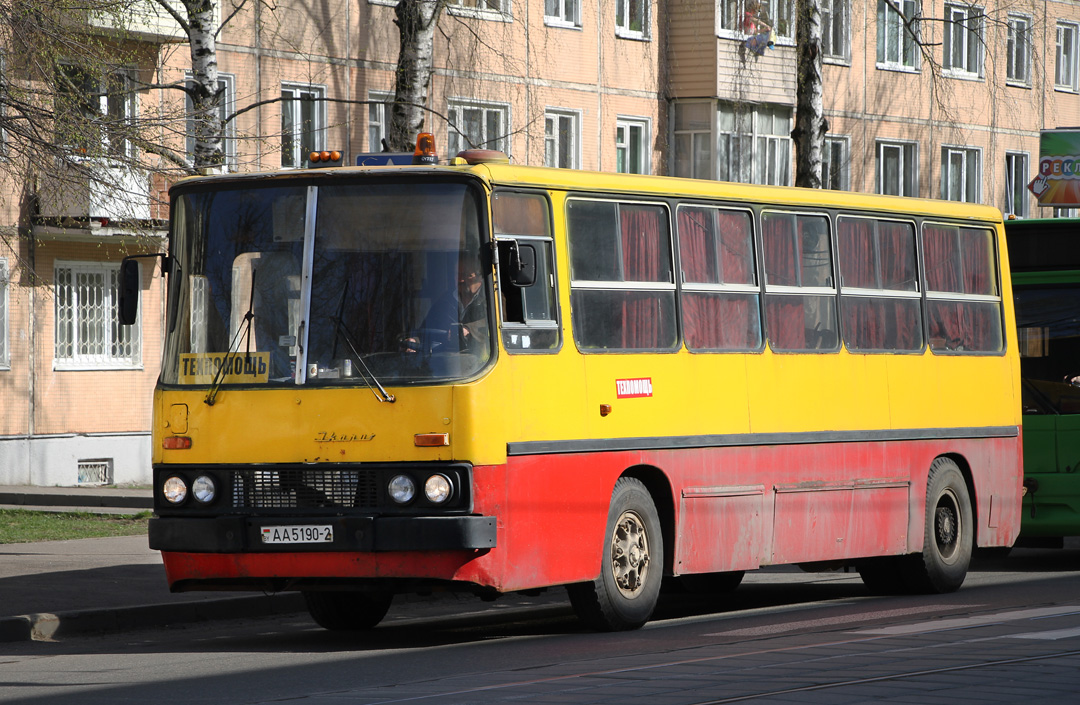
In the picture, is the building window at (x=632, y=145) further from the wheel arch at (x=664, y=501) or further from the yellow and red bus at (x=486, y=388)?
the wheel arch at (x=664, y=501)

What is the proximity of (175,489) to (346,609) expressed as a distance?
1774 mm

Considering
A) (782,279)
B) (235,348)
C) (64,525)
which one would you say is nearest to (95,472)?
(64,525)

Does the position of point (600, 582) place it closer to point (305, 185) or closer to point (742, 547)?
point (742, 547)

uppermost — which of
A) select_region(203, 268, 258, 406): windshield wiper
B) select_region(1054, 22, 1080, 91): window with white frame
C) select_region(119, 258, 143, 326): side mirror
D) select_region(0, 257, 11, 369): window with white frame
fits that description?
select_region(1054, 22, 1080, 91): window with white frame

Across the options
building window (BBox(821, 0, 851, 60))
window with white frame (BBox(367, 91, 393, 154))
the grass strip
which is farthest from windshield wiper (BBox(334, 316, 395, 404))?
building window (BBox(821, 0, 851, 60))

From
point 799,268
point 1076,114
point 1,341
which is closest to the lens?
point 799,268

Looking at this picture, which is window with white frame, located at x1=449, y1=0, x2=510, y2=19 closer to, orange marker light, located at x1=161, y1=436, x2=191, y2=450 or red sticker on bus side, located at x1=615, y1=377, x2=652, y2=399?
red sticker on bus side, located at x1=615, y1=377, x2=652, y2=399

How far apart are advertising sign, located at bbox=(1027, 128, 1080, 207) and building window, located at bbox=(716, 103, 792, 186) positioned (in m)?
5.36

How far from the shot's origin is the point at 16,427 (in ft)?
91.4

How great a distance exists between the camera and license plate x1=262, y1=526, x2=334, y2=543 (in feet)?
35.3

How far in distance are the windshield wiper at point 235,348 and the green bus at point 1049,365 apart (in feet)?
27.7

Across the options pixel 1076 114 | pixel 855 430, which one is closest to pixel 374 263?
pixel 855 430

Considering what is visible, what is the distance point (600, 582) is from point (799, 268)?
326cm

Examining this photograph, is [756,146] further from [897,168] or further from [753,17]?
[753,17]
